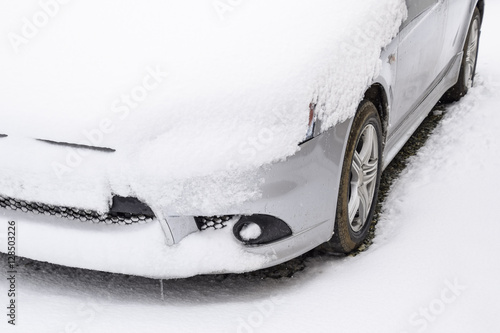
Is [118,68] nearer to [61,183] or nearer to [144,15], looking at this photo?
[144,15]

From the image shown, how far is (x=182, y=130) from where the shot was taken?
8.13ft

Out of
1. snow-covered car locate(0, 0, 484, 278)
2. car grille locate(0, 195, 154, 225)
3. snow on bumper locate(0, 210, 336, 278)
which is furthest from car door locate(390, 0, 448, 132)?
car grille locate(0, 195, 154, 225)

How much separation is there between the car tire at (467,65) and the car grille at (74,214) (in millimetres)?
3194

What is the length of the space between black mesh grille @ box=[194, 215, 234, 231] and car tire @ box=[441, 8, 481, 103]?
2985 millimetres

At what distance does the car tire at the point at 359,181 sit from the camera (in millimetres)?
2912

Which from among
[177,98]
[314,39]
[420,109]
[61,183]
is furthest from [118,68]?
[420,109]

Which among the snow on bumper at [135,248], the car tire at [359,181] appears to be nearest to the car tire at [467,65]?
the car tire at [359,181]

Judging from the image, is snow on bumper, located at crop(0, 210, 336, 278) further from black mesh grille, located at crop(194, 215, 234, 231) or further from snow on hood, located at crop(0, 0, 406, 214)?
snow on hood, located at crop(0, 0, 406, 214)

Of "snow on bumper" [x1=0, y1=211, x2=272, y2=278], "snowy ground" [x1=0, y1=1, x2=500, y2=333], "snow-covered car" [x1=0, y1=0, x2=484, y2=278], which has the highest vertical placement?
"snow-covered car" [x1=0, y1=0, x2=484, y2=278]

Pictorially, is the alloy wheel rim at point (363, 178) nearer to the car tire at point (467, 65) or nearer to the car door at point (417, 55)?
the car door at point (417, 55)

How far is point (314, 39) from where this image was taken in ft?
8.87

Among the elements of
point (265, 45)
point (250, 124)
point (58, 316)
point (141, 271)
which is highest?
point (265, 45)

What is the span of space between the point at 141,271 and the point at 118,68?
0.79 meters

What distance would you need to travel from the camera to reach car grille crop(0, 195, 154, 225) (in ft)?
8.53
